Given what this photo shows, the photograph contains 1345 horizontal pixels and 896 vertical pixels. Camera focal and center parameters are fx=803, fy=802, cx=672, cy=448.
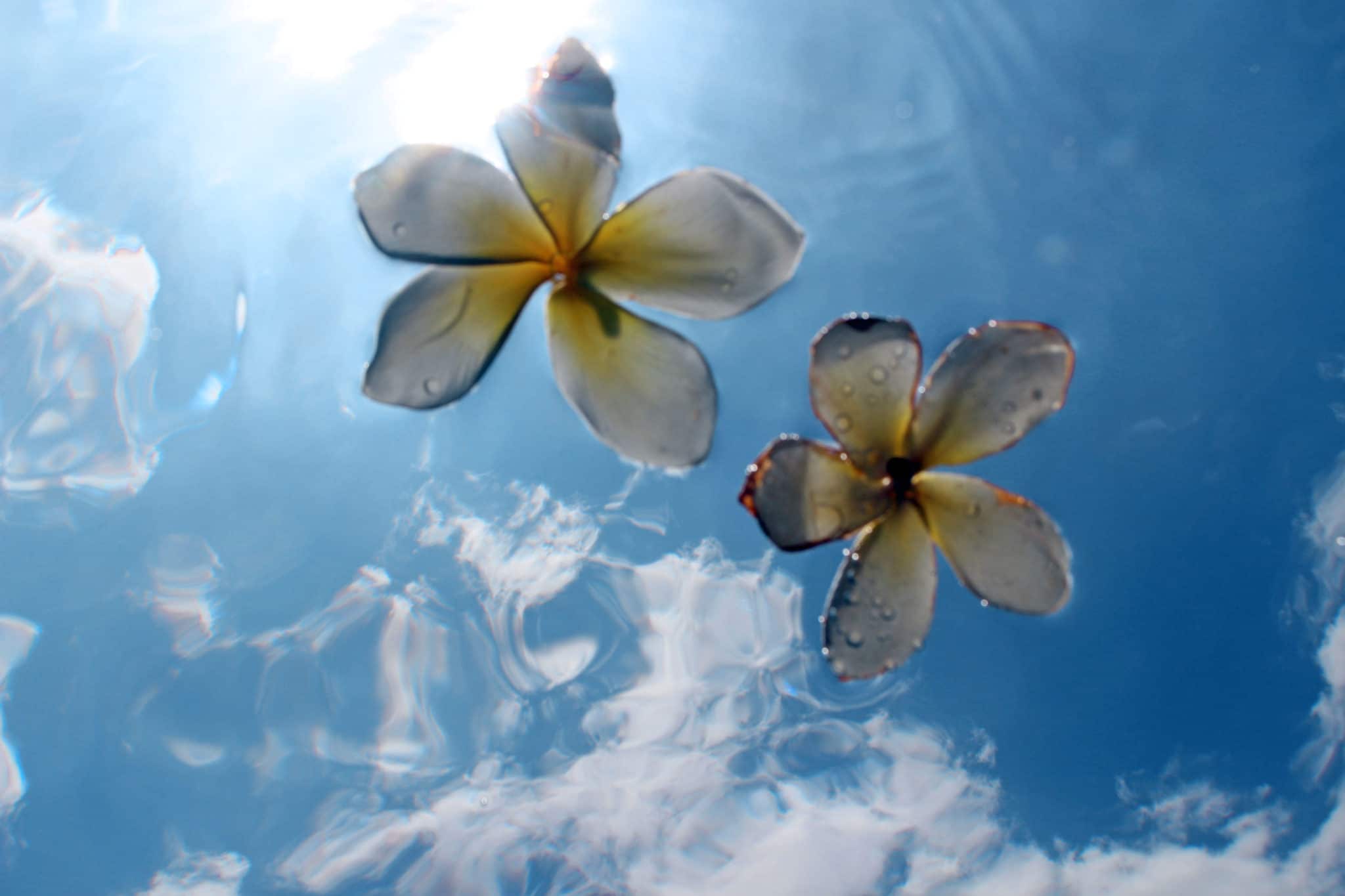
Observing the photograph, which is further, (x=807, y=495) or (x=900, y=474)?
(x=900, y=474)

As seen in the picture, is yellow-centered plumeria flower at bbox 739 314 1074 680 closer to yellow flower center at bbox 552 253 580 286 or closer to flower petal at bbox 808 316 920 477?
flower petal at bbox 808 316 920 477

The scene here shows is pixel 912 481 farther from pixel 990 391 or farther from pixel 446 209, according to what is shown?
pixel 446 209

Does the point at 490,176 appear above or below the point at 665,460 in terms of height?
above

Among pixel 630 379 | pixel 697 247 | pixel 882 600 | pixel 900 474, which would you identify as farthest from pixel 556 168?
pixel 882 600

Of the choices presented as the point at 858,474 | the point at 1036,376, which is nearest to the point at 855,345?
the point at 858,474

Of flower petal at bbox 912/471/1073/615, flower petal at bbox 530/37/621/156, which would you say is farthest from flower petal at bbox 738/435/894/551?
flower petal at bbox 530/37/621/156

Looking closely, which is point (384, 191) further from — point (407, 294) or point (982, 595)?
point (982, 595)
